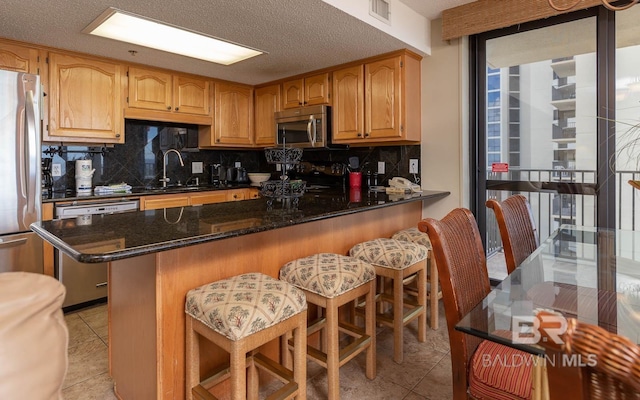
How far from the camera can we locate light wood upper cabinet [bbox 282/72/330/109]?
373 cm

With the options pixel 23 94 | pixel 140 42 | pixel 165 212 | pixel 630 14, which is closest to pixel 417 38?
pixel 630 14

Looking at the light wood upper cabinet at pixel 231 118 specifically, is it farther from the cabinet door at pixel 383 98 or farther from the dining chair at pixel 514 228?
the dining chair at pixel 514 228

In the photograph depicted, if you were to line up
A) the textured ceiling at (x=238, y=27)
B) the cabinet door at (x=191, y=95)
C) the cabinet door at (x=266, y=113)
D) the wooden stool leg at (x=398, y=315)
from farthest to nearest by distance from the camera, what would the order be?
the cabinet door at (x=266, y=113) → the cabinet door at (x=191, y=95) → the textured ceiling at (x=238, y=27) → the wooden stool leg at (x=398, y=315)

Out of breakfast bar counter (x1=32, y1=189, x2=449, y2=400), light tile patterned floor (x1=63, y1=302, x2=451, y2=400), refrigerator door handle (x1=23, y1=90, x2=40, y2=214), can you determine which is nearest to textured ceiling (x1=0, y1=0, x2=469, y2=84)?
refrigerator door handle (x1=23, y1=90, x2=40, y2=214)

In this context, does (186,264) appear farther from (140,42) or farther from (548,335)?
(140,42)

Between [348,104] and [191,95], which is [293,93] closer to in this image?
[348,104]

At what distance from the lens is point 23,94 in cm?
256

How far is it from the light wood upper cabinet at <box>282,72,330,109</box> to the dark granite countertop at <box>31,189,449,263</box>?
6.32 feet

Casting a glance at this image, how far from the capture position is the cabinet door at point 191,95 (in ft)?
12.4

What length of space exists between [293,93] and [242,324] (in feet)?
10.5

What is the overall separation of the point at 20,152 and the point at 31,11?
92 centimetres

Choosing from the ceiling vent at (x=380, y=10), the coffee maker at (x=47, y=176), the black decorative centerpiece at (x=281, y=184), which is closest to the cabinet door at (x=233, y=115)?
the coffee maker at (x=47, y=176)

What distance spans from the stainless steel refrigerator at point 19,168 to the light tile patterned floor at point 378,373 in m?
0.71

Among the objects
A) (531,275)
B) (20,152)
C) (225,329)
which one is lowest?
(225,329)
